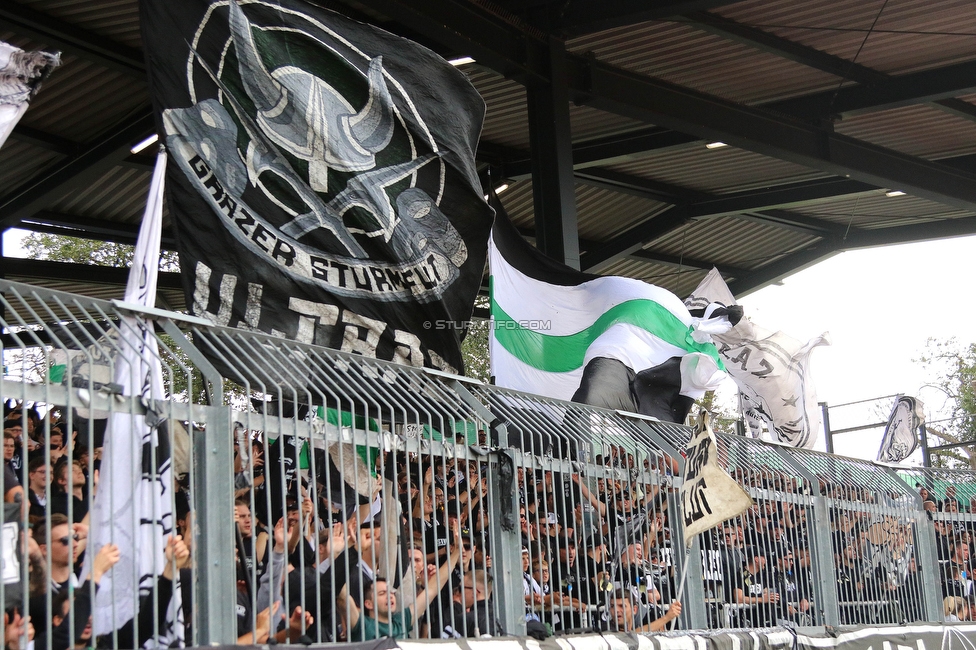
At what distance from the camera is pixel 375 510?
670 centimetres

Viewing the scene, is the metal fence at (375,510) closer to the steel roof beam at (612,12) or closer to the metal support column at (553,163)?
the metal support column at (553,163)

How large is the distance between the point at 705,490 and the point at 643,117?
783 centimetres

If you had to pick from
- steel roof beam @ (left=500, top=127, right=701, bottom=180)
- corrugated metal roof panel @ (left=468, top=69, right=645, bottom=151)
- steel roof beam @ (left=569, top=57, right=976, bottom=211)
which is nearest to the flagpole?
steel roof beam @ (left=569, top=57, right=976, bottom=211)

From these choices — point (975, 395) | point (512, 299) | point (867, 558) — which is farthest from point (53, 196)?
point (975, 395)

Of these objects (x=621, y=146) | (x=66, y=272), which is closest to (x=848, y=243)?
(x=621, y=146)

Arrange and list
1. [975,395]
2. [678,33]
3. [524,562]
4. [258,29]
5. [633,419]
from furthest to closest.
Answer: [975,395] < [678,33] < [633,419] < [258,29] < [524,562]

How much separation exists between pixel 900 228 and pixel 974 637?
10.6 meters

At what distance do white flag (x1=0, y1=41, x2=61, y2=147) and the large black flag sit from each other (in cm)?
137

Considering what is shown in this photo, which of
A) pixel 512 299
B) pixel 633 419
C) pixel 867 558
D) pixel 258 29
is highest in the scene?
pixel 258 29

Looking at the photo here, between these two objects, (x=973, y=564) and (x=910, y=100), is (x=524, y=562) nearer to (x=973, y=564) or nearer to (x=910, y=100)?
(x=973, y=564)

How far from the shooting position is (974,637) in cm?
1159

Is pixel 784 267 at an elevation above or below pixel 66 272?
above

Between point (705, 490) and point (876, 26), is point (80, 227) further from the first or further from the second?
point (705, 490)

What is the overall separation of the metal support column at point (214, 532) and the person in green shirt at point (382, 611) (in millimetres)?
767
